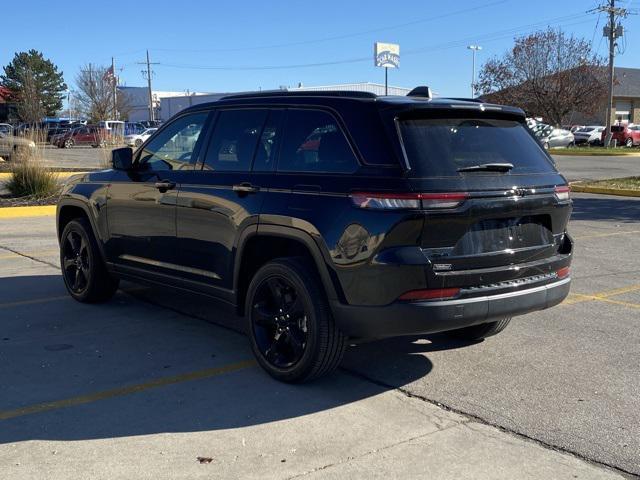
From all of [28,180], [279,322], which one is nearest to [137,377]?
[279,322]

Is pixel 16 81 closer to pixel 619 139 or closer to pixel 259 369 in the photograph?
pixel 619 139

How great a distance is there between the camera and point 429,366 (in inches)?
199

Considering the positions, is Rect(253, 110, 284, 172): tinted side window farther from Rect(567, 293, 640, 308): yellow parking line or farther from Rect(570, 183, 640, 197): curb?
Rect(570, 183, 640, 197): curb

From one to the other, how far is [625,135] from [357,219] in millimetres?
52459

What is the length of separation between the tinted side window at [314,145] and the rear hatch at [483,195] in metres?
0.41

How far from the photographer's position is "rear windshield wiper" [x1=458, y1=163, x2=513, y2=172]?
4.26 m

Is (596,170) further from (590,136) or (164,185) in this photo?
(590,136)

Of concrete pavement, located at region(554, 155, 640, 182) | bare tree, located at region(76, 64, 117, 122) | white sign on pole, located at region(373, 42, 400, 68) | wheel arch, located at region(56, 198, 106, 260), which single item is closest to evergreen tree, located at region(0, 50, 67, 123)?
bare tree, located at region(76, 64, 117, 122)

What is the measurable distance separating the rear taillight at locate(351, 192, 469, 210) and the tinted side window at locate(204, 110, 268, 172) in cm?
125

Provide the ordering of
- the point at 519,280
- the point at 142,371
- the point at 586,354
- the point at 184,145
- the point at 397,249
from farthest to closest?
1. the point at 184,145
2. the point at 586,354
3. the point at 142,371
4. the point at 519,280
5. the point at 397,249

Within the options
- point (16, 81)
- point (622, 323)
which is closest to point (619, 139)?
A: point (622, 323)

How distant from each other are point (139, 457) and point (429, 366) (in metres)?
2.27

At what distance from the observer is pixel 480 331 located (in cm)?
557

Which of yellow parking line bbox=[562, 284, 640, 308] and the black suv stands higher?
the black suv
